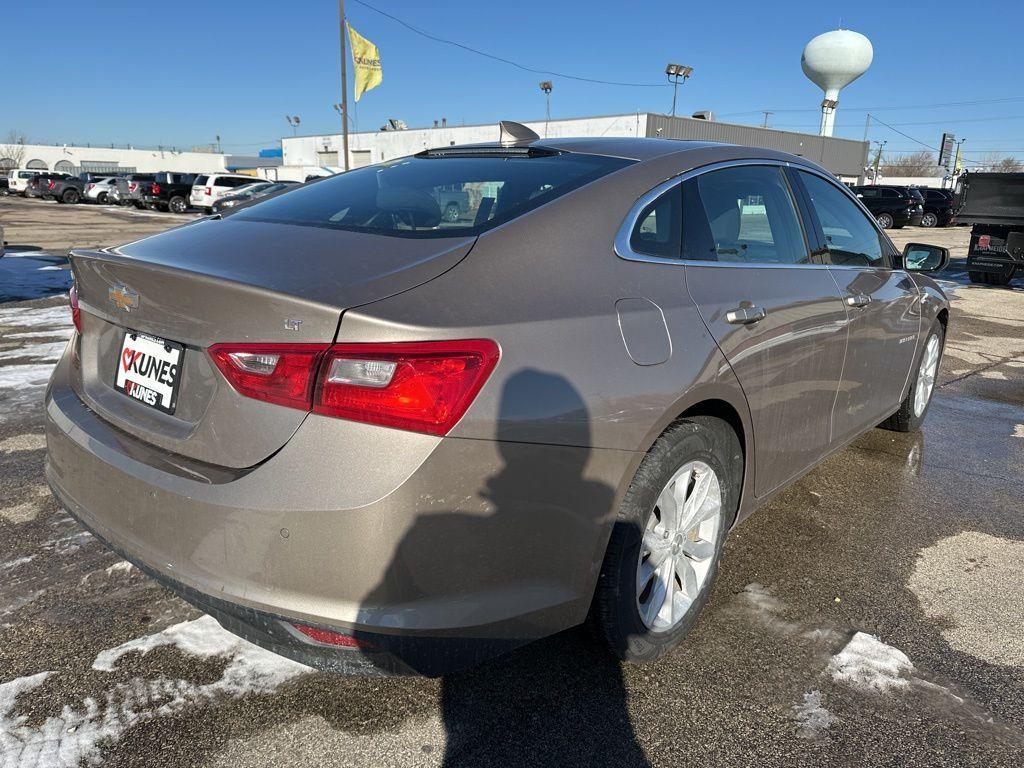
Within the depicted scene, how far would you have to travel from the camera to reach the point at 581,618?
2.10 m

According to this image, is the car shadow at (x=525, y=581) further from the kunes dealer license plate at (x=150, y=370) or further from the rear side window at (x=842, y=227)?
the rear side window at (x=842, y=227)

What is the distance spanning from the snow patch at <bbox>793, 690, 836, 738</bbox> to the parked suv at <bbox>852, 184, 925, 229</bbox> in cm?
3390

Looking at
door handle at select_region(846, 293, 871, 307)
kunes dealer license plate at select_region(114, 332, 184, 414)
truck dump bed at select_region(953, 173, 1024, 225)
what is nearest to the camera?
kunes dealer license plate at select_region(114, 332, 184, 414)

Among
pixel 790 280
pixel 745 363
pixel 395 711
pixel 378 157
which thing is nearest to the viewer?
pixel 395 711

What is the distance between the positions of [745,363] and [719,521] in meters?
0.56

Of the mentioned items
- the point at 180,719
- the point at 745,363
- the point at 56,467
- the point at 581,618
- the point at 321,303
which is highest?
the point at 321,303

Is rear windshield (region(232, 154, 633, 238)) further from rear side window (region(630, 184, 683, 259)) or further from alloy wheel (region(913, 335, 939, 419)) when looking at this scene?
alloy wheel (region(913, 335, 939, 419))

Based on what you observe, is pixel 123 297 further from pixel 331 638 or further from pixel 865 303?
pixel 865 303

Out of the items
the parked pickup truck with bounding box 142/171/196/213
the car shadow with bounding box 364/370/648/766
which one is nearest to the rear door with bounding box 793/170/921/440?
the car shadow with bounding box 364/370/648/766

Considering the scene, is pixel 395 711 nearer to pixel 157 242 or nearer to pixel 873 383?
pixel 157 242

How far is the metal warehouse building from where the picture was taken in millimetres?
40750

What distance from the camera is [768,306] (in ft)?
8.79

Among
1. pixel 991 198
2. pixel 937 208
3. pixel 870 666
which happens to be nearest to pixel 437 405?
pixel 870 666

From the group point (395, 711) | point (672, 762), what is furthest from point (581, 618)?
point (395, 711)
